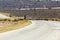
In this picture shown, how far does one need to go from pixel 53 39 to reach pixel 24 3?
17413 centimetres

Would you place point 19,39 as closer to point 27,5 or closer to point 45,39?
point 45,39

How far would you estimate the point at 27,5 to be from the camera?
190 meters

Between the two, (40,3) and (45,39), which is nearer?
(45,39)

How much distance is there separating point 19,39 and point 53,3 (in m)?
174

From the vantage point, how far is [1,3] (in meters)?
192

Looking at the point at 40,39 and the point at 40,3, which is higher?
the point at 40,39

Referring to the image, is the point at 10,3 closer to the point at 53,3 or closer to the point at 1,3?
the point at 1,3

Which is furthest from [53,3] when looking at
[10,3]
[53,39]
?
[53,39]

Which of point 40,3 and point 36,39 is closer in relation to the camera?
point 36,39

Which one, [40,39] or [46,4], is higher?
[40,39]

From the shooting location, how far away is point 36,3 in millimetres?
192250

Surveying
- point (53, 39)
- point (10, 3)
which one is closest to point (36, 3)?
point (10, 3)

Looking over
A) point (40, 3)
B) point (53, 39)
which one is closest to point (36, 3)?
point (40, 3)

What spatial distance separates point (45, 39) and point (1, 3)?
173151 millimetres
